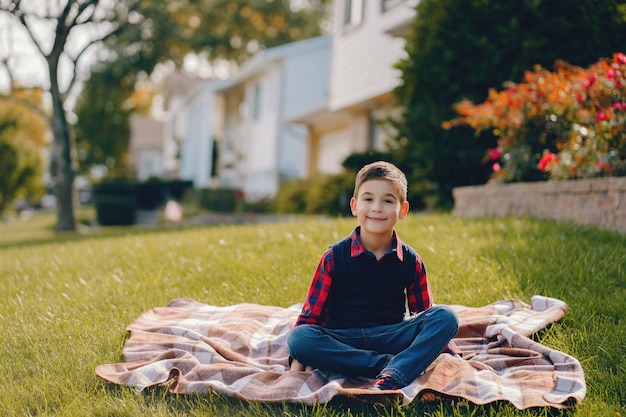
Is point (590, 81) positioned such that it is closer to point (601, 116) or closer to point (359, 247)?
point (601, 116)

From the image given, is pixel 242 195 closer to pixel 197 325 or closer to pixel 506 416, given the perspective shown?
pixel 197 325

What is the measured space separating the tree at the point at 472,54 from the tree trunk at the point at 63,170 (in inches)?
357

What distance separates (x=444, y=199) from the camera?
34.6 ft

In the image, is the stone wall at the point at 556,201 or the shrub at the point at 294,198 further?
the shrub at the point at 294,198

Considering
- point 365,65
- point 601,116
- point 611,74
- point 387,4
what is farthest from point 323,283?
point 365,65

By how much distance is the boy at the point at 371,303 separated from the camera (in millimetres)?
3828

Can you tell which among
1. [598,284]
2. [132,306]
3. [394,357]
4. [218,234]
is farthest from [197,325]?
[218,234]

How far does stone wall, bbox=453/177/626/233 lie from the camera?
22.0 feet

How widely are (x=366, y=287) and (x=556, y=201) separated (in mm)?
4220

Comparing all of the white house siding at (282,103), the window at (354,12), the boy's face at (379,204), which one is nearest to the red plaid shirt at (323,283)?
the boy's face at (379,204)

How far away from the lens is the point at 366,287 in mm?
4051

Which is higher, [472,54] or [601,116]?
[472,54]

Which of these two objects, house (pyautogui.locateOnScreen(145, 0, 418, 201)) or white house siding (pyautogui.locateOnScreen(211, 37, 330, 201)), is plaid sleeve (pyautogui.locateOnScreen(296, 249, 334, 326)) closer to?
house (pyautogui.locateOnScreen(145, 0, 418, 201))

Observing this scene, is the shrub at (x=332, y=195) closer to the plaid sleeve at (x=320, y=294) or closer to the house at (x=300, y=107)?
the house at (x=300, y=107)
